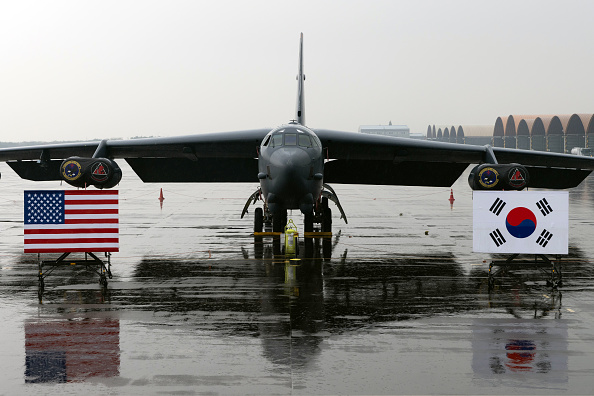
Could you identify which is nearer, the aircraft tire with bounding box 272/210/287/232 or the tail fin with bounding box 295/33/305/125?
the aircraft tire with bounding box 272/210/287/232

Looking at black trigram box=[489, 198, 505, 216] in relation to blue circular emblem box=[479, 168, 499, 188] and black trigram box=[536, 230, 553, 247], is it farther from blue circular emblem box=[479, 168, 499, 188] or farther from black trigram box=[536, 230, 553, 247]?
blue circular emblem box=[479, 168, 499, 188]

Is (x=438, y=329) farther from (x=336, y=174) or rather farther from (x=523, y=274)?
(x=336, y=174)

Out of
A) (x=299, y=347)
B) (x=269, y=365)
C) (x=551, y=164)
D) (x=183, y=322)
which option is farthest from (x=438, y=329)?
(x=551, y=164)

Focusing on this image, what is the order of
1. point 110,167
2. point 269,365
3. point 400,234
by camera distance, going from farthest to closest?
point 400,234 → point 110,167 → point 269,365

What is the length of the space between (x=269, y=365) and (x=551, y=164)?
18.0 m

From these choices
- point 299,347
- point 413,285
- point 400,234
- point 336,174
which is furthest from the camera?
point 336,174

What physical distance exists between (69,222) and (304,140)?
7.28m

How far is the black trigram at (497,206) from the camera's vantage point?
13.4 metres

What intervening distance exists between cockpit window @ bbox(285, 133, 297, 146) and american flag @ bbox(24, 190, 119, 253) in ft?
19.8

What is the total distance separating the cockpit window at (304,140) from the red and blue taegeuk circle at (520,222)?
6.74 metres

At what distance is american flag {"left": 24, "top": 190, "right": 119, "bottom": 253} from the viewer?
1330cm

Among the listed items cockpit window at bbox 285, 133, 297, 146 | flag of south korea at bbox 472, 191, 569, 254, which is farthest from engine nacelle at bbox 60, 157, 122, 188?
flag of south korea at bbox 472, 191, 569, 254

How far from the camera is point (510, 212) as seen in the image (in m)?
13.4

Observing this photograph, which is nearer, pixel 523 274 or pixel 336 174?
pixel 523 274
